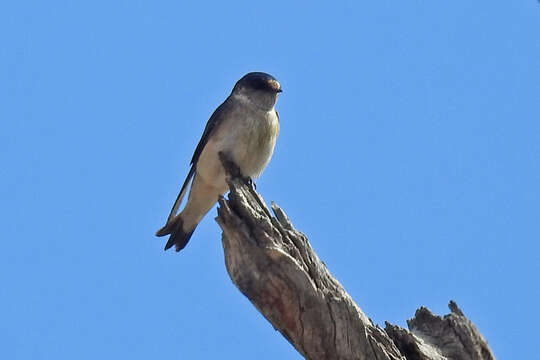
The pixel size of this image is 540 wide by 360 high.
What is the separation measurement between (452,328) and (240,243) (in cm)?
148

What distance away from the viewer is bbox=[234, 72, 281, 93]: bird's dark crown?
9.61 meters

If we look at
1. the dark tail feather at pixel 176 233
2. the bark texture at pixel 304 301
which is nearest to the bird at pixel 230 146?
the dark tail feather at pixel 176 233

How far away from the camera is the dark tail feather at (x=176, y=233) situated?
9.60m

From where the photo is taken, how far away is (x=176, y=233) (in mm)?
9625

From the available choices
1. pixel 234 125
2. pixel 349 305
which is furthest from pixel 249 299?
pixel 234 125

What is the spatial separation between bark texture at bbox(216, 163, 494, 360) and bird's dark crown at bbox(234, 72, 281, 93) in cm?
309

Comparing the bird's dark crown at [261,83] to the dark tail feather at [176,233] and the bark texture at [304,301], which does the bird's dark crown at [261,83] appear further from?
the bark texture at [304,301]

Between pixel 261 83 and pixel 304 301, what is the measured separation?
3.71 m

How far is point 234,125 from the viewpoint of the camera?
9.20 meters

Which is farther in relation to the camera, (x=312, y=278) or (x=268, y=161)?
(x=268, y=161)

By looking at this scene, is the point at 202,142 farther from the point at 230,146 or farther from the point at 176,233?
the point at 176,233

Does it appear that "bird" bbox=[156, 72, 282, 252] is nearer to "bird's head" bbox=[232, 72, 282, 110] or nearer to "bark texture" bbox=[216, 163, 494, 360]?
"bird's head" bbox=[232, 72, 282, 110]

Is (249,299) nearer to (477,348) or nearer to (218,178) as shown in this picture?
(477,348)

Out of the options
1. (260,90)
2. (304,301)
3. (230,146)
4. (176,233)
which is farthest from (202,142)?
(304,301)
